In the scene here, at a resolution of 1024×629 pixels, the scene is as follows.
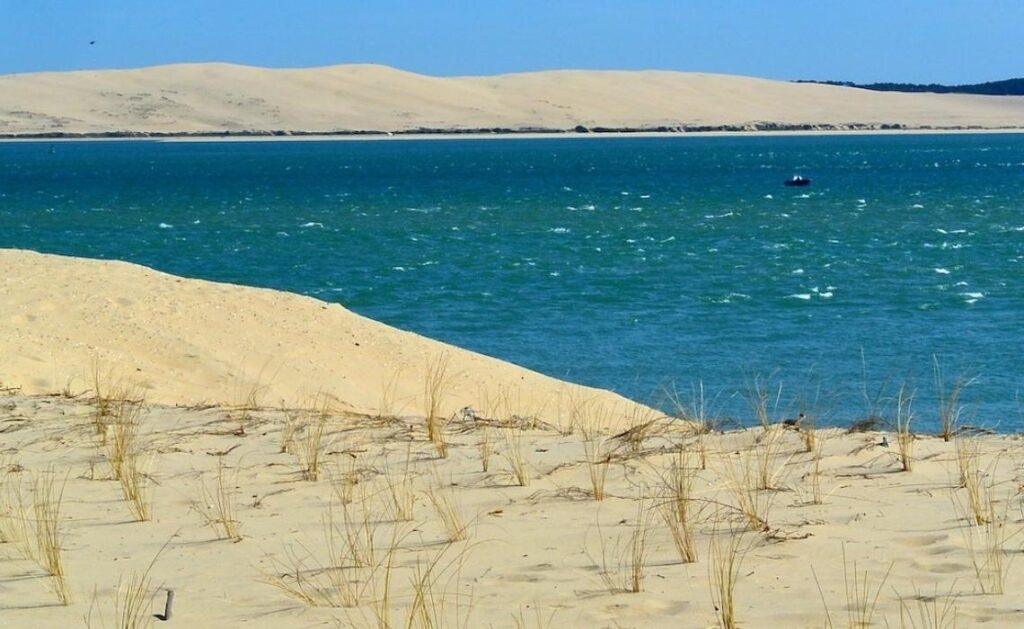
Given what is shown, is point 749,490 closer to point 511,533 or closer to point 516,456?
point 511,533

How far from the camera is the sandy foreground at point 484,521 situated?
15.8 feet

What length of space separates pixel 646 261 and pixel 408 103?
420 ft

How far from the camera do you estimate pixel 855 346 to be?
17375 millimetres

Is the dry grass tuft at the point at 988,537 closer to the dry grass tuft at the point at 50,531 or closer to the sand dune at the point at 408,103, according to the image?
the dry grass tuft at the point at 50,531

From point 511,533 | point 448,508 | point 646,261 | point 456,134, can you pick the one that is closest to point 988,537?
point 511,533

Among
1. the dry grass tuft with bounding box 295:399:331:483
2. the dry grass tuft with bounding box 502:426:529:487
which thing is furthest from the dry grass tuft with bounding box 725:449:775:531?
the dry grass tuft with bounding box 295:399:331:483

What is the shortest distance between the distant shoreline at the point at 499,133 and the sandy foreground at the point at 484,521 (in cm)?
13088

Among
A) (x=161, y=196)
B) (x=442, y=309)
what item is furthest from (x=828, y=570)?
(x=161, y=196)

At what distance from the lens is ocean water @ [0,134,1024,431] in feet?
52.8

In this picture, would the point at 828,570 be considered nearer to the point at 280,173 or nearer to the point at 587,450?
the point at 587,450

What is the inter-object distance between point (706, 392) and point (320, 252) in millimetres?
17243

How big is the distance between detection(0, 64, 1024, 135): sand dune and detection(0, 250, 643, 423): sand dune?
417ft

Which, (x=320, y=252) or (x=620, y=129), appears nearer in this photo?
(x=320, y=252)

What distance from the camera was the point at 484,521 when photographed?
5.93 m
